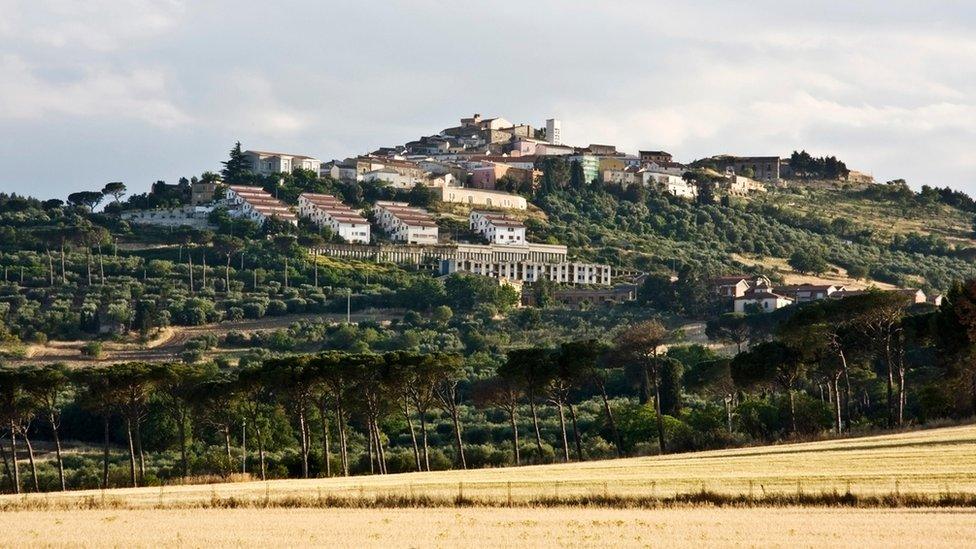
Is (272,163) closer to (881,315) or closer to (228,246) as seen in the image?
(228,246)

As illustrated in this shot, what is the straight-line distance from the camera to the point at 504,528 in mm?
32812

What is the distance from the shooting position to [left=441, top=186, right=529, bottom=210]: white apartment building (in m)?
162

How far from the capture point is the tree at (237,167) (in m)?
162

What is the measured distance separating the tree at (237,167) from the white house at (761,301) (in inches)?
2241

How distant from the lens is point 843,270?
501 feet

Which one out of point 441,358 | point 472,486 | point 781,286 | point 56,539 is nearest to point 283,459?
point 441,358

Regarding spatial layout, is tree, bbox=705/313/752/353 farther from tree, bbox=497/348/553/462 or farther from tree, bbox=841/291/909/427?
tree, bbox=497/348/553/462

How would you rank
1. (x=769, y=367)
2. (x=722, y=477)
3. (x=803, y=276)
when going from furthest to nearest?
(x=803, y=276), (x=769, y=367), (x=722, y=477)

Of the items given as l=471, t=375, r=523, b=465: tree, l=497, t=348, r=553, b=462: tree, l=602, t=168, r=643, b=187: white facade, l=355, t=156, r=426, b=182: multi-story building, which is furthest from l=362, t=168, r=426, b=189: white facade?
l=497, t=348, r=553, b=462: tree

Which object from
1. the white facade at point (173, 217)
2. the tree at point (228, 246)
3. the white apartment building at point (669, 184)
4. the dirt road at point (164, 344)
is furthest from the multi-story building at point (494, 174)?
the dirt road at point (164, 344)

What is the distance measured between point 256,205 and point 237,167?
839 inches

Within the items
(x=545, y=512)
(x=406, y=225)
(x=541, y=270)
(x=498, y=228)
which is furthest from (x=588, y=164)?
(x=545, y=512)

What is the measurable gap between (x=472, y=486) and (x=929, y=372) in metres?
44.2

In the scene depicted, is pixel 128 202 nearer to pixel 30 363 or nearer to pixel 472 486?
pixel 30 363
